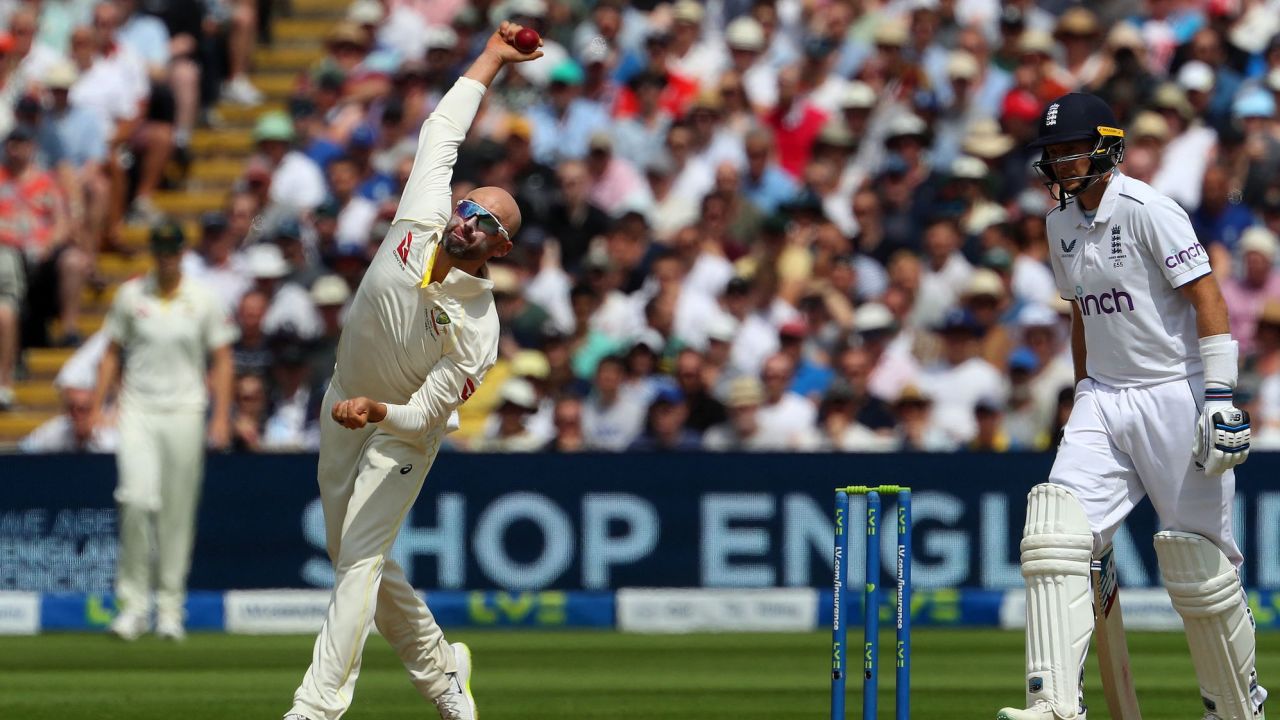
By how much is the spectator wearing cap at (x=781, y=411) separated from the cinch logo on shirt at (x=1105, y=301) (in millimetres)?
5939

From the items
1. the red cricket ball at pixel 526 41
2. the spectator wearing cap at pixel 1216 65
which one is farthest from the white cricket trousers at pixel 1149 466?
the spectator wearing cap at pixel 1216 65

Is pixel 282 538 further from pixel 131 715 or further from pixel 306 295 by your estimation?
pixel 131 715

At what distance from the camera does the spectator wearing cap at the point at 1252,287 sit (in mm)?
12875

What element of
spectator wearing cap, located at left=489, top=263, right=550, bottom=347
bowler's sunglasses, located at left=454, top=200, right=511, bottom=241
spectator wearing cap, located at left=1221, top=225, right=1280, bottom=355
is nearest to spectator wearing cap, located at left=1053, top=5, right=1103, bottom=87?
spectator wearing cap, located at left=1221, top=225, right=1280, bottom=355

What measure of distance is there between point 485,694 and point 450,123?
2.89 metres

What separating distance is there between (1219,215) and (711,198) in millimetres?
3178

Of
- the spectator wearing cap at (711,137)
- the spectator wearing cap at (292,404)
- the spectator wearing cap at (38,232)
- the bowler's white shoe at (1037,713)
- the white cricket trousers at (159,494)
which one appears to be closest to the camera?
the bowler's white shoe at (1037,713)

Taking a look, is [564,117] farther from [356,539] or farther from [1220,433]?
[1220,433]

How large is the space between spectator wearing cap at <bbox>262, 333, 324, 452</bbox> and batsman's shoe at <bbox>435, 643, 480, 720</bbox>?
573 centimetres

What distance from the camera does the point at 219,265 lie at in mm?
14617

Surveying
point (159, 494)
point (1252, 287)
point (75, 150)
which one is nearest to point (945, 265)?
point (1252, 287)

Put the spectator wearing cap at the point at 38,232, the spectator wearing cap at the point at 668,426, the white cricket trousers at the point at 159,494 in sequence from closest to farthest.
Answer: the white cricket trousers at the point at 159,494, the spectator wearing cap at the point at 668,426, the spectator wearing cap at the point at 38,232

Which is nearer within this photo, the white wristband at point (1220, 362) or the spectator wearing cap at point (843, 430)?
the white wristband at point (1220, 362)

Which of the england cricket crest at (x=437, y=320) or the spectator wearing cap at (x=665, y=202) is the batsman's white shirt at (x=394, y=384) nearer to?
the england cricket crest at (x=437, y=320)
